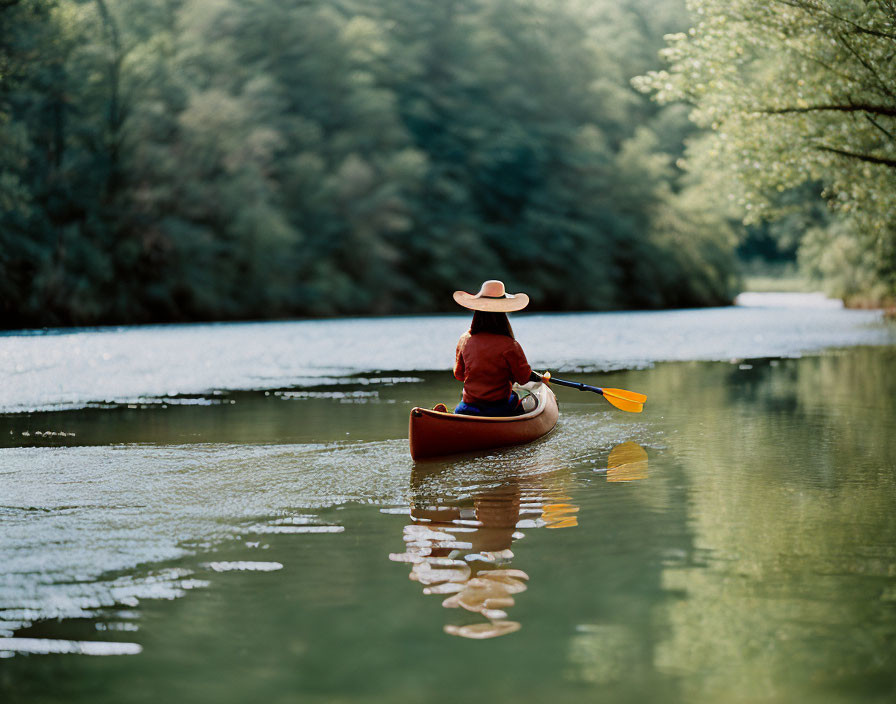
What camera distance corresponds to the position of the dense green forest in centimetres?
1928

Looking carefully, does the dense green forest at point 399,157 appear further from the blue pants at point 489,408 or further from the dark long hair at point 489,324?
the blue pants at point 489,408

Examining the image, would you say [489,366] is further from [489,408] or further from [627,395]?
[627,395]

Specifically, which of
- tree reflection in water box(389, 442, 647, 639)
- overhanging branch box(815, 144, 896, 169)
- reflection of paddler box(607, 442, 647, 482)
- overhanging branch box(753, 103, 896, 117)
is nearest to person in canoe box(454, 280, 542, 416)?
reflection of paddler box(607, 442, 647, 482)

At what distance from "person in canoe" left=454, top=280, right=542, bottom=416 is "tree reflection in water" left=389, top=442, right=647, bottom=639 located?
118 centimetres

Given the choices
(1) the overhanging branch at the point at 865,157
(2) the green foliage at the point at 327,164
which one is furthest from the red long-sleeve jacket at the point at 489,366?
(2) the green foliage at the point at 327,164

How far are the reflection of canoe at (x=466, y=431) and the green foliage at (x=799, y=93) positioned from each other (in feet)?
27.3

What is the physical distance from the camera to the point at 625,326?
3734cm

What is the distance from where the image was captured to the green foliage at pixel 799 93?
16.3 m

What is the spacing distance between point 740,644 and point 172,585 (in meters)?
2.68

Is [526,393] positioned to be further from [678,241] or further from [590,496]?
[678,241]

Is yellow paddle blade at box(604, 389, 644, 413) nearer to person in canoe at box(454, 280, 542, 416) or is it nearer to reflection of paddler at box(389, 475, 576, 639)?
person in canoe at box(454, 280, 542, 416)

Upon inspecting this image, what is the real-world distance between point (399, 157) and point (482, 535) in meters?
41.9

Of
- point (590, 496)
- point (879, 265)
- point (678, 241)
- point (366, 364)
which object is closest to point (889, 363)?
point (366, 364)

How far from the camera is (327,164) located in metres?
47.4
